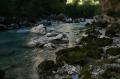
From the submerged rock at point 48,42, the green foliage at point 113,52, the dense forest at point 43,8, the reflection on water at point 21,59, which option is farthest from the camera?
the dense forest at point 43,8

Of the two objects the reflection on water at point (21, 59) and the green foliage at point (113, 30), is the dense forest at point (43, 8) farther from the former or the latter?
the reflection on water at point (21, 59)

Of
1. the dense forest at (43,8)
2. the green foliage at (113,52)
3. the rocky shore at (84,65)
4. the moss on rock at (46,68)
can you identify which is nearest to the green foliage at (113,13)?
the dense forest at (43,8)

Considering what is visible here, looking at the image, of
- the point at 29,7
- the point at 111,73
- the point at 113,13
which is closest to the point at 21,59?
the point at 111,73

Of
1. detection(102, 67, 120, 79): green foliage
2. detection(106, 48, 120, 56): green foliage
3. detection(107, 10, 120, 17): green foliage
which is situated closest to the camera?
detection(102, 67, 120, 79): green foliage

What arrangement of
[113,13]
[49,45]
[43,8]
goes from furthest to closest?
[43,8] → [113,13] → [49,45]

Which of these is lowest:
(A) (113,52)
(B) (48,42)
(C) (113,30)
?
(C) (113,30)

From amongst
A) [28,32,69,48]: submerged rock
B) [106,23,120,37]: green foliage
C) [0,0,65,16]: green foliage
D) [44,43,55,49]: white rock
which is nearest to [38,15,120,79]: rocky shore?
[44,43,55,49]: white rock

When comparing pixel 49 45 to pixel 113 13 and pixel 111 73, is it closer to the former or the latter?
pixel 111 73

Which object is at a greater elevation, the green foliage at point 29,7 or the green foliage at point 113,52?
the green foliage at point 113,52

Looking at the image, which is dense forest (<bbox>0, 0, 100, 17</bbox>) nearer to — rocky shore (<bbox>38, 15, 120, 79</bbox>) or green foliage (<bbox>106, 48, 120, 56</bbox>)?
rocky shore (<bbox>38, 15, 120, 79</bbox>)

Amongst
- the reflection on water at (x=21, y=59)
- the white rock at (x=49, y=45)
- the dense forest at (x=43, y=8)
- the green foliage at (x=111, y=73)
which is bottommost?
the dense forest at (x=43, y=8)

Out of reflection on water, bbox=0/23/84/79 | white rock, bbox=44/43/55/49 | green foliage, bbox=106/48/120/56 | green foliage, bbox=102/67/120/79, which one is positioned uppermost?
green foliage, bbox=102/67/120/79

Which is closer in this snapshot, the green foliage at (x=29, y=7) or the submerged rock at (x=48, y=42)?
the submerged rock at (x=48, y=42)

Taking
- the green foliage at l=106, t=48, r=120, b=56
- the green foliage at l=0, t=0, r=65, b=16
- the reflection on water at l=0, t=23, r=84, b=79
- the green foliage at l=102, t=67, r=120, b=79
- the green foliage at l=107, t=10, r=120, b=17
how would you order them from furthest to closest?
the green foliage at l=0, t=0, r=65, b=16 < the green foliage at l=107, t=10, r=120, b=17 < the green foliage at l=106, t=48, r=120, b=56 < the reflection on water at l=0, t=23, r=84, b=79 < the green foliage at l=102, t=67, r=120, b=79
